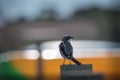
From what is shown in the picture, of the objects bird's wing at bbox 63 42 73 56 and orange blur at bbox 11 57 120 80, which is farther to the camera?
orange blur at bbox 11 57 120 80

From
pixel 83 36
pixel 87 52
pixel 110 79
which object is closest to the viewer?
pixel 110 79

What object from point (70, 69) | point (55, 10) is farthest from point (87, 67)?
point (55, 10)

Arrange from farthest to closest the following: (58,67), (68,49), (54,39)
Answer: (54,39), (58,67), (68,49)

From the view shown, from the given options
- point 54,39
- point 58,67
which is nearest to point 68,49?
point 58,67

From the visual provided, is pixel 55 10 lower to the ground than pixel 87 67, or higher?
higher

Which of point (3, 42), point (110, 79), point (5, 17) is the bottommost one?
point (110, 79)

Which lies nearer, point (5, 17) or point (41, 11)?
point (5, 17)

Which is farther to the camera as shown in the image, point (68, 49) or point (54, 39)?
point (54, 39)

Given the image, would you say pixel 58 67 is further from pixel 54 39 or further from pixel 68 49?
pixel 54 39

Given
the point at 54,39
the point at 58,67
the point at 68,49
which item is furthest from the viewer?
the point at 54,39

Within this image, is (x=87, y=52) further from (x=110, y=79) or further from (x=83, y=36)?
(x=83, y=36)

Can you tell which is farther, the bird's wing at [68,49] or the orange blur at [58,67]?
the orange blur at [58,67]

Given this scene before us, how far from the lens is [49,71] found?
6.64 m

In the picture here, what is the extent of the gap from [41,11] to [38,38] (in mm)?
4998
